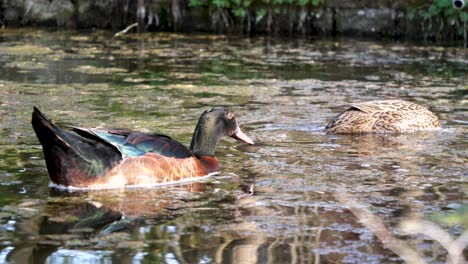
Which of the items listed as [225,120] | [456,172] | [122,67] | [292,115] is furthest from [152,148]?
[122,67]

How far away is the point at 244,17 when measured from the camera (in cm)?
1967

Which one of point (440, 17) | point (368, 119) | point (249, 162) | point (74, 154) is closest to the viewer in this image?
point (74, 154)

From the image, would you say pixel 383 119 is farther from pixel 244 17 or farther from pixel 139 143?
pixel 244 17

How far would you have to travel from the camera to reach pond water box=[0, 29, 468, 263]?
5.96 m

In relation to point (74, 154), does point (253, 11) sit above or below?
above

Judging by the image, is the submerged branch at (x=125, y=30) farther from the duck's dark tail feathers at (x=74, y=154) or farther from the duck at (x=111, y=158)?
the duck's dark tail feathers at (x=74, y=154)

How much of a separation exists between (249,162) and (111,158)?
1557 millimetres

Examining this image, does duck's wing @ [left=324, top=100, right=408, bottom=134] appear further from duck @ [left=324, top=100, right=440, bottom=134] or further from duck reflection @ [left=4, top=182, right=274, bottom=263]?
duck reflection @ [left=4, top=182, right=274, bottom=263]

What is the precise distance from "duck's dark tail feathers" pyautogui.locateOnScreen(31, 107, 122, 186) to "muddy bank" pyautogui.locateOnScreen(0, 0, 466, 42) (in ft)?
40.1

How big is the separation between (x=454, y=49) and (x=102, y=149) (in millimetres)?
11372

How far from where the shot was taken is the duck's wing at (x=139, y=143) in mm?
7355

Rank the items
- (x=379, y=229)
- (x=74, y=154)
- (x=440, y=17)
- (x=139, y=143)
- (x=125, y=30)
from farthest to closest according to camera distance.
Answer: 1. (x=125, y=30)
2. (x=440, y=17)
3. (x=139, y=143)
4. (x=74, y=154)
5. (x=379, y=229)

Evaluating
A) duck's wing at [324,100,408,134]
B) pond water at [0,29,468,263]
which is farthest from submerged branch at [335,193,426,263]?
duck's wing at [324,100,408,134]

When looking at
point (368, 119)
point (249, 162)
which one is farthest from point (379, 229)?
point (368, 119)
